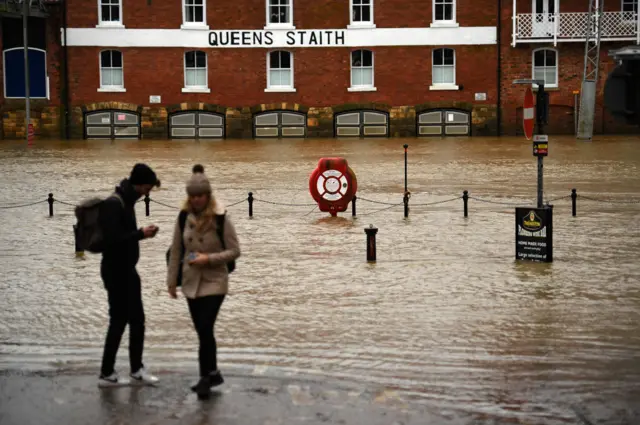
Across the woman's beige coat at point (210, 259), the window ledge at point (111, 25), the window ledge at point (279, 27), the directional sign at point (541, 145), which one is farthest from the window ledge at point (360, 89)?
the woman's beige coat at point (210, 259)

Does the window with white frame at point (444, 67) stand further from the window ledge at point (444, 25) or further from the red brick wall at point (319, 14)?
the red brick wall at point (319, 14)

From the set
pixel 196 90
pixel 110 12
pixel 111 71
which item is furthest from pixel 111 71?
pixel 196 90

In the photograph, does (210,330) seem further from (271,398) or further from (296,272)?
(296,272)

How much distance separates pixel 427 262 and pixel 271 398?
266 inches

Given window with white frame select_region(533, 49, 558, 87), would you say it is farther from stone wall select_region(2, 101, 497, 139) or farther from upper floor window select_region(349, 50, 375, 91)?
upper floor window select_region(349, 50, 375, 91)

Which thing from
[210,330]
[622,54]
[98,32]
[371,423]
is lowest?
[371,423]

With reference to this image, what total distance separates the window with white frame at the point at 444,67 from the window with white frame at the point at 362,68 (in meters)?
2.60

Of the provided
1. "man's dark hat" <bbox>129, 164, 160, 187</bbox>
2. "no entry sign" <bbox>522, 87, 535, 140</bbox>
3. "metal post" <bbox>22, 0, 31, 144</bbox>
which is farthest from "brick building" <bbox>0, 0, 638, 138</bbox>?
"man's dark hat" <bbox>129, 164, 160, 187</bbox>

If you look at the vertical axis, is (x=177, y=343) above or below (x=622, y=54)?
below

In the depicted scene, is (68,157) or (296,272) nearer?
(296,272)

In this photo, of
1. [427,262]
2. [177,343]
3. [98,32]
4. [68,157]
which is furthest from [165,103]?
[177,343]

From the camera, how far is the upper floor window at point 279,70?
1820 inches

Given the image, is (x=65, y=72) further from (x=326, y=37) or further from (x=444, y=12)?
(x=444, y=12)

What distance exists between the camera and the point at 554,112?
46.0 m
